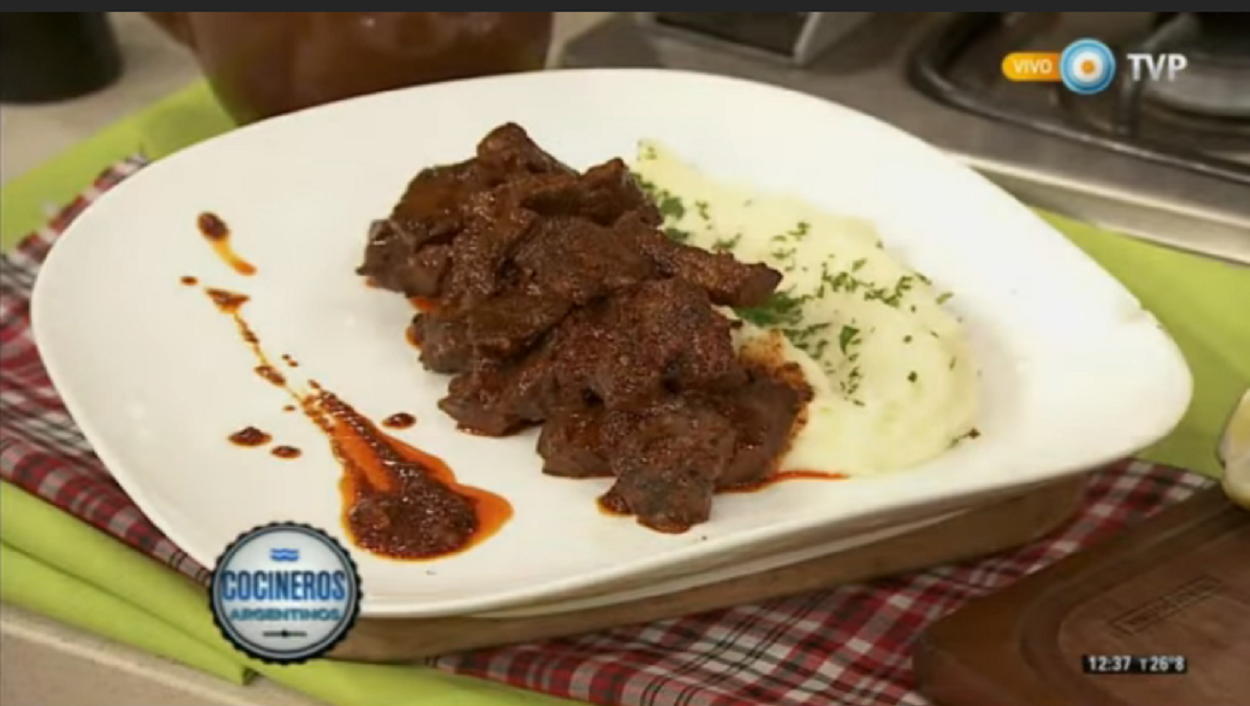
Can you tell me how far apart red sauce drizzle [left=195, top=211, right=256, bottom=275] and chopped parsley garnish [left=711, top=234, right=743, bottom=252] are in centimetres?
38

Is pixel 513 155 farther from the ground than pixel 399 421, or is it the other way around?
pixel 513 155

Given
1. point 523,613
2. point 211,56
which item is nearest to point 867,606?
point 523,613

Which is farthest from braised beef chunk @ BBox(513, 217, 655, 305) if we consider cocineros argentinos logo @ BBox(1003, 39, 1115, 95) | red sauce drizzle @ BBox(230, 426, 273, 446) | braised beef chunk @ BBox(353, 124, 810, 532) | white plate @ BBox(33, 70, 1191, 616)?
cocineros argentinos logo @ BBox(1003, 39, 1115, 95)

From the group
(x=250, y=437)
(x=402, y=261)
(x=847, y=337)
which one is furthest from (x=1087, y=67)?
(x=250, y=437)

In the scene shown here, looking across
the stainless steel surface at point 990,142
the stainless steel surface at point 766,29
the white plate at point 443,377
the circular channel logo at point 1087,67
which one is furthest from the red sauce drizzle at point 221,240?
the circular channel logo at point 1087,67

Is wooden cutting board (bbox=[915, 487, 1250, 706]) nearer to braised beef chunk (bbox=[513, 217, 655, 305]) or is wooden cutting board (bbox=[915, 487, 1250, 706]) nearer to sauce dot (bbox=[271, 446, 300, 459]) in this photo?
braised beef chunk (bbox=[513, 217, 655, 305])

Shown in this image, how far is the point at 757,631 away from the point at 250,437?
382 millimetres

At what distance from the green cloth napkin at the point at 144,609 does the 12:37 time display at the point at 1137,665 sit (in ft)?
1.06

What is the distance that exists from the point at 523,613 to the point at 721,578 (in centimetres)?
13

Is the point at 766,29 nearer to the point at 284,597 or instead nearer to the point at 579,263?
the point at 579,263

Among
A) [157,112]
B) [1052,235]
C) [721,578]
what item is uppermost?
[1052,235]

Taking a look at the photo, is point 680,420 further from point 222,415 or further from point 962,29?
point 962,29

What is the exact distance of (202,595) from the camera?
3.99ft

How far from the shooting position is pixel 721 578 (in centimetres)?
117
